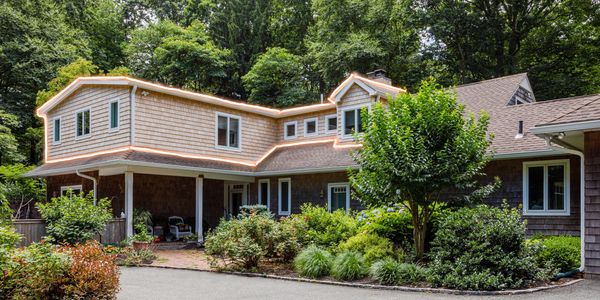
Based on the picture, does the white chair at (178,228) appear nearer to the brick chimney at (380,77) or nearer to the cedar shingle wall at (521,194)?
the brick chimney at (380,77)

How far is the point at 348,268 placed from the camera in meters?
10.3

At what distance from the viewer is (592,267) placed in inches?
385

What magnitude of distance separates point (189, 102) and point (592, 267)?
1439 cm

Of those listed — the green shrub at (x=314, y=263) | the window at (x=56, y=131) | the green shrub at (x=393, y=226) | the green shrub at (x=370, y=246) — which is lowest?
the green shrub at (x=314, y=263)

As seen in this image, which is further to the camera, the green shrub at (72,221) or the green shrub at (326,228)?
the green shrub at (72,221)

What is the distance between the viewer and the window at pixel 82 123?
1980 cm

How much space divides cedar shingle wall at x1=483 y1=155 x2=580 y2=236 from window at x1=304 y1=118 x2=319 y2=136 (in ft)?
27.8

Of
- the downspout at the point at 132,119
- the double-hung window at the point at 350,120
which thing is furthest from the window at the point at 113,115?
the double-hung window at the point at 350,120

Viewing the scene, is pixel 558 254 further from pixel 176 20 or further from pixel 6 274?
pixel 176 20

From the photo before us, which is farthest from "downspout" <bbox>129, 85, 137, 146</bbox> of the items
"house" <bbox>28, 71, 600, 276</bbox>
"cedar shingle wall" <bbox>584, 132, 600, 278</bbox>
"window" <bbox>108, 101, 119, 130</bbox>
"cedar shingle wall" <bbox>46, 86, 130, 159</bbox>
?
"cedar shingle wall" <bbox>584, 132, 600, 278</bbox>

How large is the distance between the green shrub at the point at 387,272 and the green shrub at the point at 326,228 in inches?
84.8

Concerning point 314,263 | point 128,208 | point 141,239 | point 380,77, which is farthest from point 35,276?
point 380,77

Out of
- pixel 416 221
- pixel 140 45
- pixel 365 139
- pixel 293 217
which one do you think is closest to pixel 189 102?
pixel 293 217

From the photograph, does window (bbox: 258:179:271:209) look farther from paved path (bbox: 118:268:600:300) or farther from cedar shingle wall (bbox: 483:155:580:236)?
paved path (bbox: 118:268:600:300)
